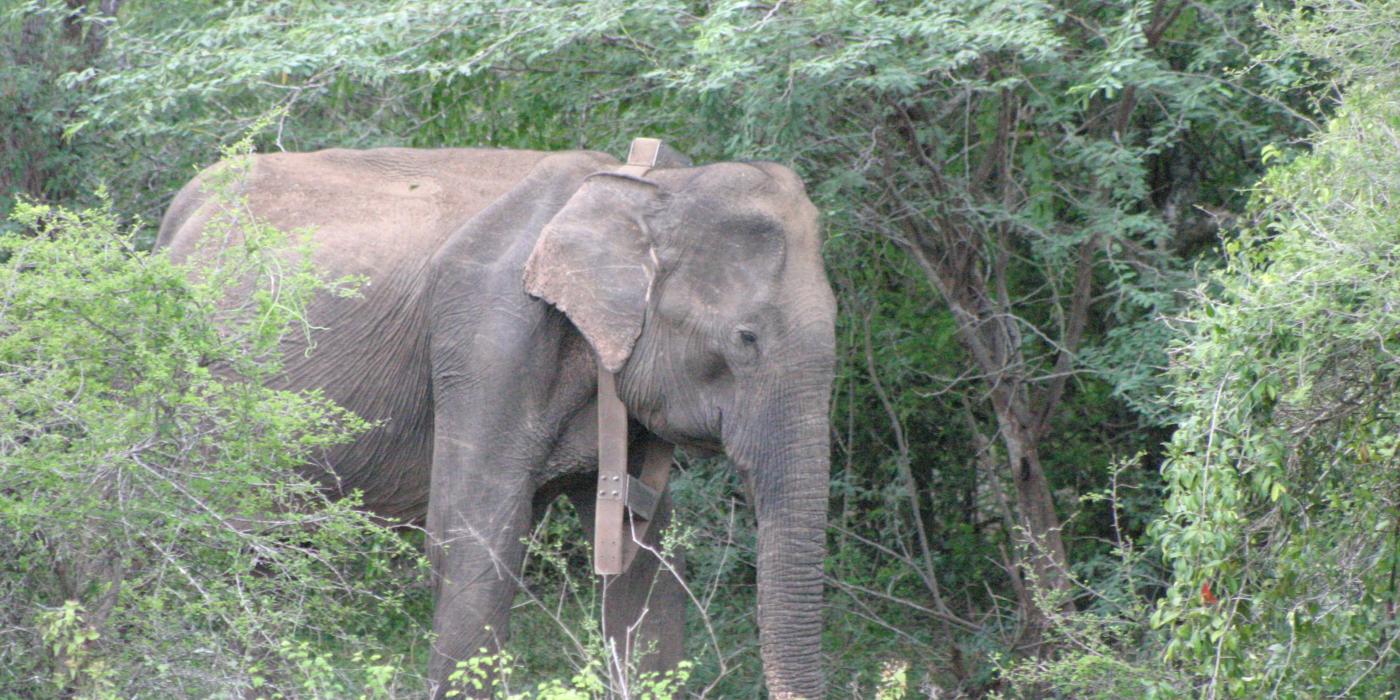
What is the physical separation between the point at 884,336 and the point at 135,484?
13.7 feet

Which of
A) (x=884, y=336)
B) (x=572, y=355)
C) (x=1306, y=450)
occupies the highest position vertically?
(x=1306, y=450)

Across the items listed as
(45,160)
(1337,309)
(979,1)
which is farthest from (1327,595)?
(45,160)

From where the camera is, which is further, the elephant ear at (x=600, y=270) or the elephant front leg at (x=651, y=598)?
the elephant front leg at (x=651, y=598)

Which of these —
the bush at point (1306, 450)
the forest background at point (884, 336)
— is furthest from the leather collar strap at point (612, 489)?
the bush at point (1306, 450)

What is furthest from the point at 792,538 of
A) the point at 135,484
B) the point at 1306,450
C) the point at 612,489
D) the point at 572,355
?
the point at 135,484

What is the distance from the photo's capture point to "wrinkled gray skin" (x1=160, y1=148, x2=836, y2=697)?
592 cm

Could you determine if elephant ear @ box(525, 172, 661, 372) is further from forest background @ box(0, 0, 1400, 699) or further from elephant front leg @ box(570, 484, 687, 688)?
elephant front leg @ box(570, 484, 687, 688)

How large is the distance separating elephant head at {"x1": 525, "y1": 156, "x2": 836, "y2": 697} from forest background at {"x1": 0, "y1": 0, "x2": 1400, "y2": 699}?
0.43 metres

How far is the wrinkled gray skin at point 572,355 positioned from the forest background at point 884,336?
22 centimetres

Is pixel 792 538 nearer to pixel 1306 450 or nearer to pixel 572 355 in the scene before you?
pixel 572 355

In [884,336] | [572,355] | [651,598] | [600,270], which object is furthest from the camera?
[884,336]

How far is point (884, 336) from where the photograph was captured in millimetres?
8258

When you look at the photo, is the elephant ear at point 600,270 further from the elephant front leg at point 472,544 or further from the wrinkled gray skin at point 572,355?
the elephant front leg at point 472,544

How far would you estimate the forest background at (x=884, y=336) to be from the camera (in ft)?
15.5
